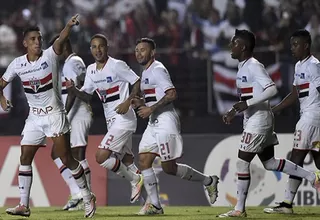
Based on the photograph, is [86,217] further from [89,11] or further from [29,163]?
[89,11]

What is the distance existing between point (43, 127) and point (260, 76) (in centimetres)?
288

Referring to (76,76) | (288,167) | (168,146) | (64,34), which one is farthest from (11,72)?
(288,167)

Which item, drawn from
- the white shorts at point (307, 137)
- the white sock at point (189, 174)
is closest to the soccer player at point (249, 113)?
the white shorts at point (307, 137)

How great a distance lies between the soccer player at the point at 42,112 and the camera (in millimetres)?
11266

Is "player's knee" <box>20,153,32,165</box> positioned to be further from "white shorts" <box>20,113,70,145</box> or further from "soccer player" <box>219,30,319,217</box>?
"soccer player" <box>219,30,319,217</box>

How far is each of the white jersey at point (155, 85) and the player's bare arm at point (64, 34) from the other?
4.85 feet

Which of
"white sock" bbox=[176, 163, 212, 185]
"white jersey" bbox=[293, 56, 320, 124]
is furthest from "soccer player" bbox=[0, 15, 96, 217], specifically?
"white jersey" bbox=[293, 56, 320, 124]

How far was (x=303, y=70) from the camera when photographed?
39.2 feet

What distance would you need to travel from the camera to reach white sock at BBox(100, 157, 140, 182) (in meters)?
12.6

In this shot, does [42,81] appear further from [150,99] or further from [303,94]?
[303,94]

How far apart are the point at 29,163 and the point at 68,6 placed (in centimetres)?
1041

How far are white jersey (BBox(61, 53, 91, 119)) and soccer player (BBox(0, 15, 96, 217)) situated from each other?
6.63ft

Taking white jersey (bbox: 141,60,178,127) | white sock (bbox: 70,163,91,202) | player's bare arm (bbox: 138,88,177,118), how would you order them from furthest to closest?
1. white jersey (bbox: 141,60,178,127)
2. player's bare arm (bbox: 138,88,177,118)
3. white sock (bbox: 70,163,91,202)

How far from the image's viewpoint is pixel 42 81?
37.0ft
